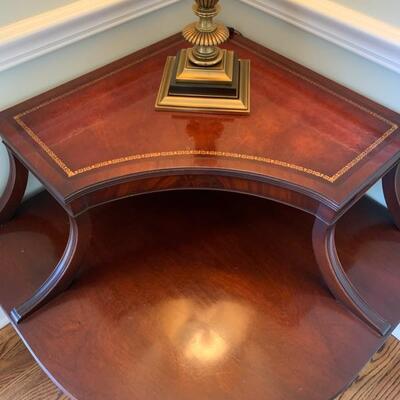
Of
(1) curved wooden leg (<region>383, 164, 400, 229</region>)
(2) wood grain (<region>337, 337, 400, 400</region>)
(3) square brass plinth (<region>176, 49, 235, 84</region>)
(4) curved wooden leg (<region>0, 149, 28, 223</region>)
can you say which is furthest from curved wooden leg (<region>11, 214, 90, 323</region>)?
(2) wood grain (<region>337, 337, 400, 400</region>)

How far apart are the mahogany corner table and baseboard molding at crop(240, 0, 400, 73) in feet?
0.22

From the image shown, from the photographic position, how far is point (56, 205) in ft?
2.72

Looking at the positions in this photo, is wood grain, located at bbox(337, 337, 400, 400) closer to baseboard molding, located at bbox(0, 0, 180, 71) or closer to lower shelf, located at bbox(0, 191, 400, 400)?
lower shelf, located at bbox(0, 191, 400, 400)

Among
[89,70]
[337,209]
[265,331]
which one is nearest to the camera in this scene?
[337,209]

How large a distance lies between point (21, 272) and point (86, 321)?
0.49 ft

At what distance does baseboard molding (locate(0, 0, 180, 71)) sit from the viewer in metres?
0.65

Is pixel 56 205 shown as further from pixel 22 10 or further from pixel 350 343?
pixel 350 343

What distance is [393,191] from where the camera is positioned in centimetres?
74

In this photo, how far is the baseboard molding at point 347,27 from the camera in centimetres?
67

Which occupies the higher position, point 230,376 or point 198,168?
point 198,168

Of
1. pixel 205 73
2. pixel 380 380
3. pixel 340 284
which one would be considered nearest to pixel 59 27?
pixel 205 73

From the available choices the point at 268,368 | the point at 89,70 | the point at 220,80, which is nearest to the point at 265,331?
the point at 268,368

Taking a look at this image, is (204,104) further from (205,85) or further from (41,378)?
(41,378)

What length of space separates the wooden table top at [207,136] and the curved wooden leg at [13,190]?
0.30 ft
